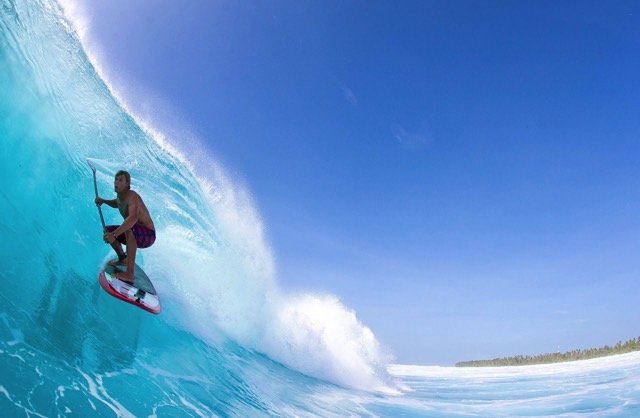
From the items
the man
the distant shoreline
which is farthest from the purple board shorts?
the distant shoreline

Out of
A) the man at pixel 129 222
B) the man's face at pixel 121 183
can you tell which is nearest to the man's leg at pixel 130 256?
the man at pixel 129 222

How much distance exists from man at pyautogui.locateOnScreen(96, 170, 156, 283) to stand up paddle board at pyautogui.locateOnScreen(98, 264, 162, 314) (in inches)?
4.9

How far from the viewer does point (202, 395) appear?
20.4 ft

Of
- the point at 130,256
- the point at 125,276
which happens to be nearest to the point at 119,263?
the point at 125,276

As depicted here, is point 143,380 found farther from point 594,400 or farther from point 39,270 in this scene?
point 594,400

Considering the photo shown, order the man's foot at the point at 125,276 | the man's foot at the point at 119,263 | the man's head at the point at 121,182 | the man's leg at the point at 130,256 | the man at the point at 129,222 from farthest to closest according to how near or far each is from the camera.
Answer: the man's foot at the point at 119,263, the man's foot at the point at 125,276, the man's leg at the point at 130,256, the man's head at the point at 121,182, the man at the point at 129,222

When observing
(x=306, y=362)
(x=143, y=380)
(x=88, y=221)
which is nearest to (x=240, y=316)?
(x=306, y=362)

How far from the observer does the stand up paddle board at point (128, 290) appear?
4.91m

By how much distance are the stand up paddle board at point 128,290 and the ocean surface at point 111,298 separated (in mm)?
1038

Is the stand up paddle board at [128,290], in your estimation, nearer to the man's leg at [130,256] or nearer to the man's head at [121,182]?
the man's leg at [130,256]

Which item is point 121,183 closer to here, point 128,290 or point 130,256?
point 130,256

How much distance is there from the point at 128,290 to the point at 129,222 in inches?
49.3

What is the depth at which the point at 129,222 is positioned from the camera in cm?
432

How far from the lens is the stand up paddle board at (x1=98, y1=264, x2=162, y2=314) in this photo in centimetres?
491
